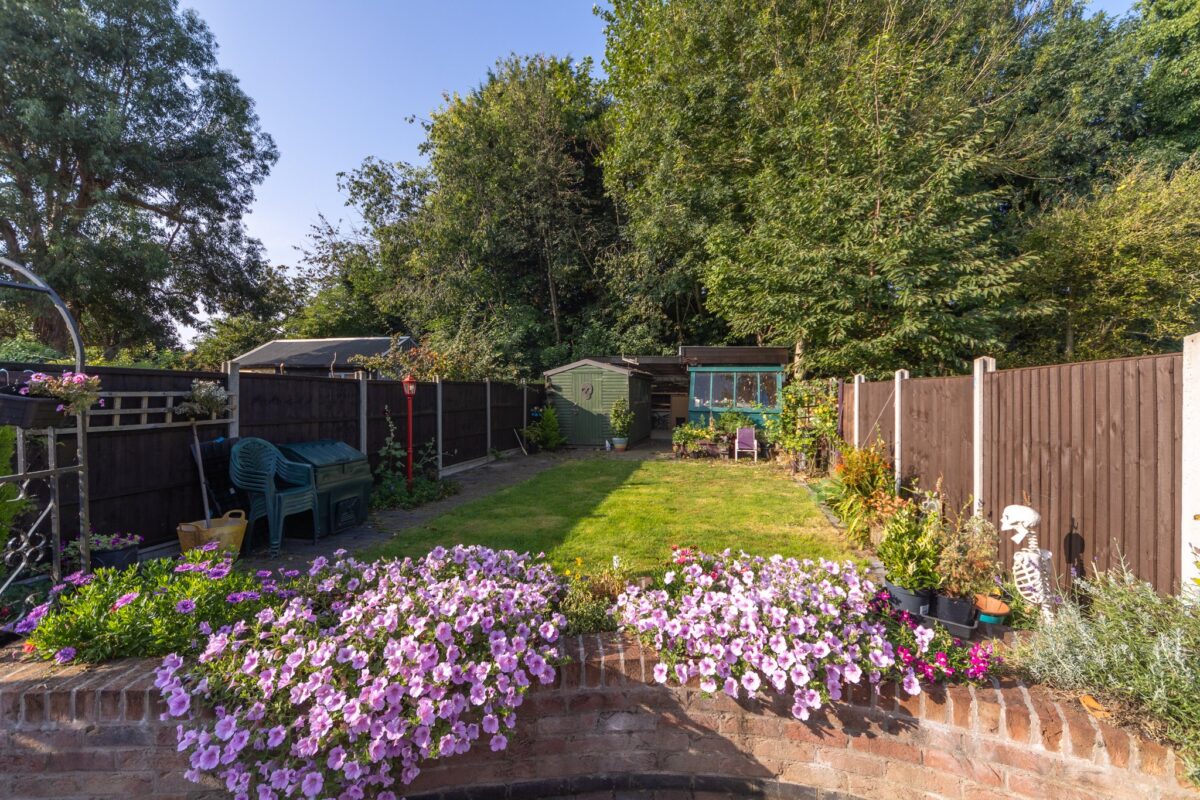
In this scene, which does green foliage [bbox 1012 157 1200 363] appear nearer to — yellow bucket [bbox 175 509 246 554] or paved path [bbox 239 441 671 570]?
paved path [bbox 239 441 671 570]

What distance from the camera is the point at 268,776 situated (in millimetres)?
1447

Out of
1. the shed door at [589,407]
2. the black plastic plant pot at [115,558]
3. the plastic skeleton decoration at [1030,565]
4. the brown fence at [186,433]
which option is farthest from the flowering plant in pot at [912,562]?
the shed door at [589,407]

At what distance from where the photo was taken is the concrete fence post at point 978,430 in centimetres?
349

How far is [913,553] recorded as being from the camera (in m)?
2.84

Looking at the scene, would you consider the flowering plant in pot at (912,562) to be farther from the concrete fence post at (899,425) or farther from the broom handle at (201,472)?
the broom handle at (201,472)

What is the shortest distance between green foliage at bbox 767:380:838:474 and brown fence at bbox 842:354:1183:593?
4492mm

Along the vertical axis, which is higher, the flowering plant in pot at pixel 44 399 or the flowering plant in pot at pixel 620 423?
the flowering plant in pot at pixel 44 399

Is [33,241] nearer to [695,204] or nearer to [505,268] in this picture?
[505,268]

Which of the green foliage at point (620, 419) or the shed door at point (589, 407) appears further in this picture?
the shed door at point (589, 407)

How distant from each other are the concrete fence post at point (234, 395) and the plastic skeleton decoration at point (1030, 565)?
5.86 m

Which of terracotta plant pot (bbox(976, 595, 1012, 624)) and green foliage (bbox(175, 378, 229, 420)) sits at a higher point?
green foliage (bbox(175, 378, 229, 420))

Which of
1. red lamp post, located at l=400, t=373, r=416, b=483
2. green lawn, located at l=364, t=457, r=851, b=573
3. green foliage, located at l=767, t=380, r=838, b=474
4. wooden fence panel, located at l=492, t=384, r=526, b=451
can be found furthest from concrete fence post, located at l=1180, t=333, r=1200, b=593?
wooden fence panel, located at l=492, t=384, r=526, b=451

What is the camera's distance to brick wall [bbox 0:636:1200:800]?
1557 millimetres

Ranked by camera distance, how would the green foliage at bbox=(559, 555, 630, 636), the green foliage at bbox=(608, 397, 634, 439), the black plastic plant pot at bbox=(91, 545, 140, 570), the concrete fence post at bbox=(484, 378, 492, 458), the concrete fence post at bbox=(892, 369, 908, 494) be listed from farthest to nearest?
1. the green foliage at bbox=(608, 397, 634, 439)
2. the concrete fence post at bbox=(484, 378, 492, 458)
3. the concrete fence post at bbox=(892, 369, 908, 494)
4. the black plastic plant pot at bbox=(91, 545, 140, 570)
5. the green foliage at bbox=(559, 555, 630, 636)
